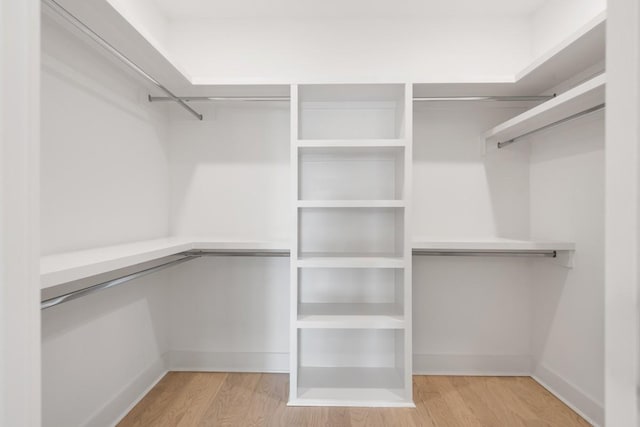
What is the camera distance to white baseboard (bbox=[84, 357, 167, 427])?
1472 millimetres

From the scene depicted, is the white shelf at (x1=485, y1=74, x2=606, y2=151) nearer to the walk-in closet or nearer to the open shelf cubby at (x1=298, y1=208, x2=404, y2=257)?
the walk-in closet

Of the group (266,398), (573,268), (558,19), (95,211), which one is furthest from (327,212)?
(558,19)

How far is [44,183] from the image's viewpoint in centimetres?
119

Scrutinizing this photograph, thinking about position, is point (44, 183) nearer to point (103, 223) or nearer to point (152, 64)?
point (103, 223)

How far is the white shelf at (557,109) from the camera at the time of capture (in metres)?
1.25

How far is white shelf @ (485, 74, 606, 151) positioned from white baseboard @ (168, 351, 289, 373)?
172cm

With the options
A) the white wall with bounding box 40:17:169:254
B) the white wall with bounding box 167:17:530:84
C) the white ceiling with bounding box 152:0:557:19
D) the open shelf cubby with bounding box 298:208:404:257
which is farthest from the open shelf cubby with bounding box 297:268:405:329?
the white ceiling with bounding box 152:0:557:19

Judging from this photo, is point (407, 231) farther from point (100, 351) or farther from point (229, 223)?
point (100, 351)

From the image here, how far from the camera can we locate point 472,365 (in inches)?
81.3

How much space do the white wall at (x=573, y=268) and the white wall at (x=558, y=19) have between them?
0.47 m

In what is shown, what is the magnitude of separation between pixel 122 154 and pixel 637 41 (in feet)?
5.76

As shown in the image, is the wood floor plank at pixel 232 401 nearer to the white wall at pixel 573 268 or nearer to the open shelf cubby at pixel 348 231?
the open shelf cubby at pixel 348 231

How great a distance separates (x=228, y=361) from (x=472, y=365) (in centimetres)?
141

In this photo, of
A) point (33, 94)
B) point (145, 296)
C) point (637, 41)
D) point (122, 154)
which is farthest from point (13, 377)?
point (145, 296)
